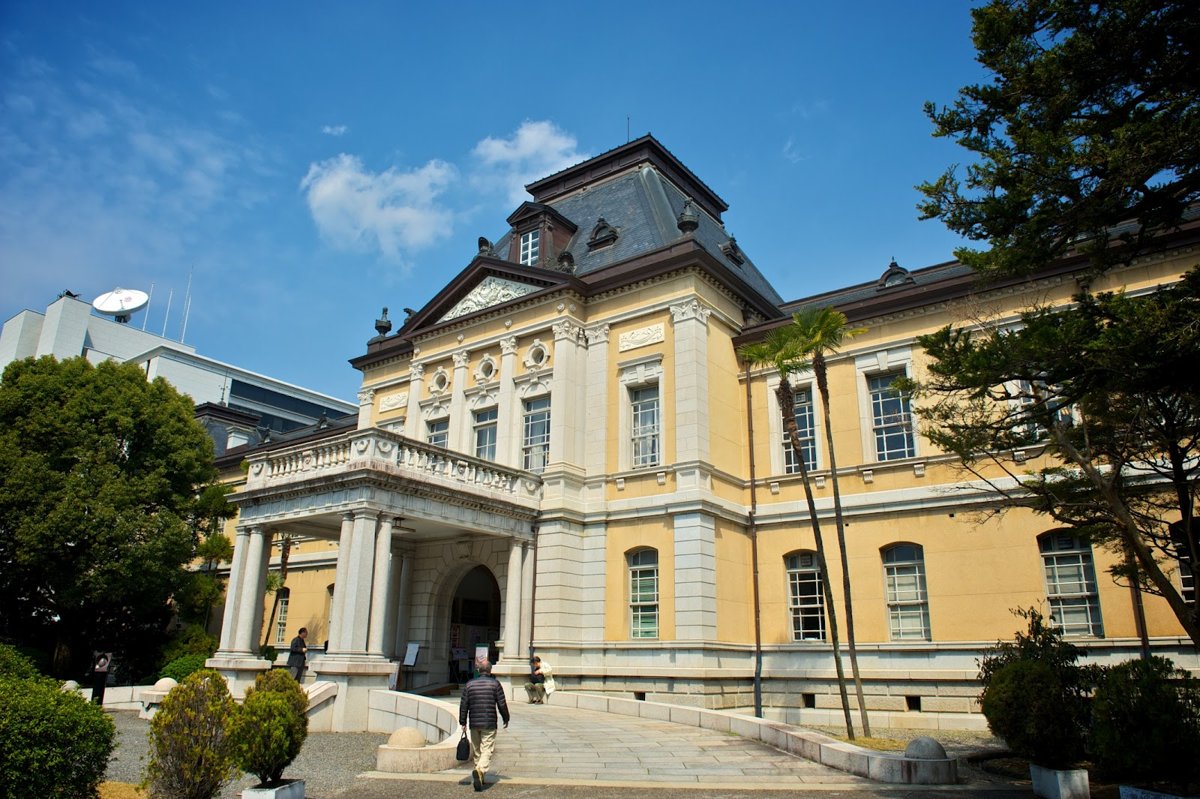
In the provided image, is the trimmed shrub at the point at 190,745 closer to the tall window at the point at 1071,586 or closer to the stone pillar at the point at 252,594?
the stone pillar at the point at 252,594

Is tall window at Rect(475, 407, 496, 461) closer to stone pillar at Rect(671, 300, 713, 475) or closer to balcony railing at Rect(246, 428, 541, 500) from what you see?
balcony railing at Rect(246, 428, 541, 500)

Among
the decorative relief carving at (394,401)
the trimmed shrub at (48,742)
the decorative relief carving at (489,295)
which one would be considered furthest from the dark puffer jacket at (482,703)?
the decorative relief carving at (394,401)

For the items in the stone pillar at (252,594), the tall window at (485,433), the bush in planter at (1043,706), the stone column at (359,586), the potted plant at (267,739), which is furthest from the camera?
the tall window at (485,433)

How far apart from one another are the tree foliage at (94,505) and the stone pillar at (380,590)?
12323 millimetres

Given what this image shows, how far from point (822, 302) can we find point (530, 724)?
1429 cm

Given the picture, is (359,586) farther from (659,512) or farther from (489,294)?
(489,294)

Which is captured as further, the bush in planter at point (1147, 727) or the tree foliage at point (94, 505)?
the tree foliage at point (94, 505)

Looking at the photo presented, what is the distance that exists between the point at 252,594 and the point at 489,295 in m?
10.4

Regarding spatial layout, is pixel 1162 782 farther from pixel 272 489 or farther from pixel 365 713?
pixel 272 489

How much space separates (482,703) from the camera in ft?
36.4

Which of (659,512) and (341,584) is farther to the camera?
(659,512)

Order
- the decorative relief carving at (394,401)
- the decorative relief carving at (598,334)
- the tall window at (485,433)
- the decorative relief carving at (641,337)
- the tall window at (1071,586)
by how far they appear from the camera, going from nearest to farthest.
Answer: the tall window at (1071,586), the decorative relief carving at (641,337), the decorative relief carving at (598,334), the tall window at (485,433), the decorative relief carving at (394,401)

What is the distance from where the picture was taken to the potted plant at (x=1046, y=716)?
10461 millimetres

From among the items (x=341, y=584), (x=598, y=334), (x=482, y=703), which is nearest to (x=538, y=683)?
(x=341, y=584)
